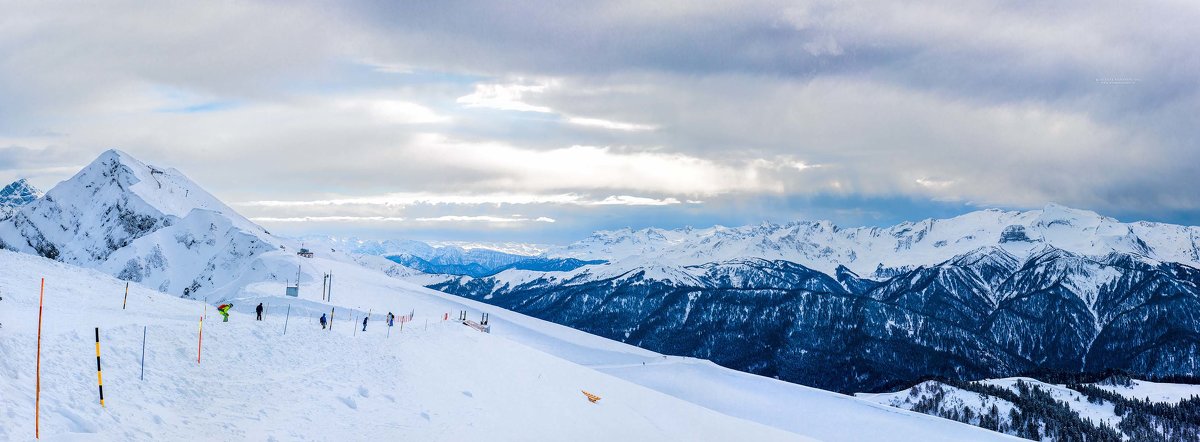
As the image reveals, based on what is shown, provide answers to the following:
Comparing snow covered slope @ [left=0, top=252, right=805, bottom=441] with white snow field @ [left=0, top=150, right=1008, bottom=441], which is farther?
white snow field @ [left=0, top=150, right=1008, bottom=441]

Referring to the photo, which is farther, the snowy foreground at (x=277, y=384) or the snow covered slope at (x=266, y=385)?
the snowy foreground at (x=277, y=384)

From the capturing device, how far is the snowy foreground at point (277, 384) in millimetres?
20859

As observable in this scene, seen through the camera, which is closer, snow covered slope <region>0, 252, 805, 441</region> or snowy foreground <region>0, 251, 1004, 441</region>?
snow covered slope <region>0, 252, 805, 441</region>

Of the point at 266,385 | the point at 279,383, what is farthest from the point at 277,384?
the point at 266,385

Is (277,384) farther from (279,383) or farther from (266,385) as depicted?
(266,385)

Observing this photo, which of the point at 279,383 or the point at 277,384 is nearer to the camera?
the point at 277,384

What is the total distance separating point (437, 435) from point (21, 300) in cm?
2781

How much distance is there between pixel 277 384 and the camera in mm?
28219

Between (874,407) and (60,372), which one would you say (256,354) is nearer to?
(60,372)

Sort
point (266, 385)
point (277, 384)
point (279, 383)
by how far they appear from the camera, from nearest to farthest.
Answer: point (266, 385) → point (277, 384) → point (279, 383)

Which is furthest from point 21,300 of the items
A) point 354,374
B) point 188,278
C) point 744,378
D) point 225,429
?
point 188,278

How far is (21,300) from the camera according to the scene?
3753 centimetres

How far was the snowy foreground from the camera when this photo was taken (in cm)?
2086

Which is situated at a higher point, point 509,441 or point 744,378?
point 509,441
